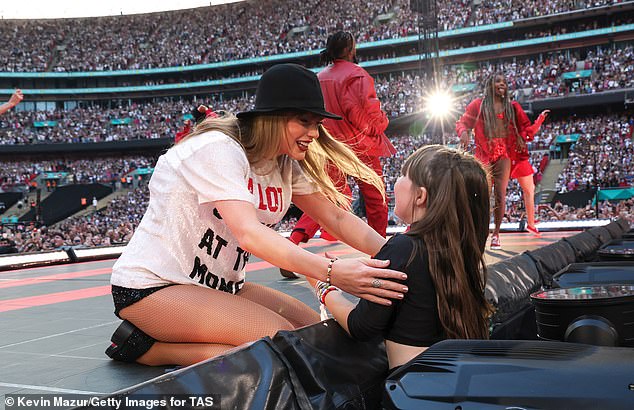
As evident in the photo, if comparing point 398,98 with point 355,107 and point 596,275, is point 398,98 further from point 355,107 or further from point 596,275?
point 596,275

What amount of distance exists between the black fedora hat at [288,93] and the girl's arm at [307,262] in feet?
1.19

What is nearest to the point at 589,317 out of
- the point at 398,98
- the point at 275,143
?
the point at 275,143

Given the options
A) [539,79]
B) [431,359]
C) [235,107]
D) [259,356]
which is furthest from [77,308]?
[235,107]

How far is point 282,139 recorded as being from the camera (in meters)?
2.05

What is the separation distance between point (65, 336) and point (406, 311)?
215 cm

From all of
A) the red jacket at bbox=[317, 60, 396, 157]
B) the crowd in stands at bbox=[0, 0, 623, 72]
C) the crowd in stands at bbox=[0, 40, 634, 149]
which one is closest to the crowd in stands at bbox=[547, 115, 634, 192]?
the crowd in stands at bbox=[0, 40, 634, 149]

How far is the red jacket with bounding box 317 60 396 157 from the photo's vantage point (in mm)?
4391

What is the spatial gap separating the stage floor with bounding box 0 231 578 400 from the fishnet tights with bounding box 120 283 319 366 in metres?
0.16

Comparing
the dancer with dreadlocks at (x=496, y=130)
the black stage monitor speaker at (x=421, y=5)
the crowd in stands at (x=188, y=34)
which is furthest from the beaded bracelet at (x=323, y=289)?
the crowd in stands at (x=188, y=34)

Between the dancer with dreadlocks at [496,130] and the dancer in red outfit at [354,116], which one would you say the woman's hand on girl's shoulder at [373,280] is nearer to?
the dancer in red outfit at [354,116]

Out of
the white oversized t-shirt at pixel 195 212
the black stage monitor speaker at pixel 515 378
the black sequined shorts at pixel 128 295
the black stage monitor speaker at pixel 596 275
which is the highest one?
the white oversized t-shirt at pixel 195 212

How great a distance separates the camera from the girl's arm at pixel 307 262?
1629 millimetres

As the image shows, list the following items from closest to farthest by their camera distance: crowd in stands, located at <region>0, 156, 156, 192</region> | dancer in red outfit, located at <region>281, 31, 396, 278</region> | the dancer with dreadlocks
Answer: dancer in red outfit, located at <region>281, 31, 396, 278</region> → the dancer with dreadlocks → crowd in stands, located at <region>0, 156, 156, 192</region>

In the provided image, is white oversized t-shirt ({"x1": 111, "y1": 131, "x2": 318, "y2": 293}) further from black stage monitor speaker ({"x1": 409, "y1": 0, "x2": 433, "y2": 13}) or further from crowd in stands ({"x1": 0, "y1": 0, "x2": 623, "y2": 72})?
crowd in stands ({"x1": 0, "y1": 0, "x2": 623, "y2": 72})
